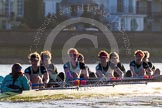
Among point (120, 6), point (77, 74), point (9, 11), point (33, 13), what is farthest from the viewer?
point (120, 6)

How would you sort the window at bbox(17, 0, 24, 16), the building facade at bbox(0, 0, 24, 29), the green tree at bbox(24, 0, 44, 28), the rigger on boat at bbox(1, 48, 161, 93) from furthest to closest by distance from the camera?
the window at bbox(17, 0, 24, 16) < the building facade at bbox(0, 0, 24, 29) < the green tree at bbox(24, 0, 44, 28) < the rigger on boat at bbox(1, 48, 161, 93)

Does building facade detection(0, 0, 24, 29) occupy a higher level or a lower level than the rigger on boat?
higher

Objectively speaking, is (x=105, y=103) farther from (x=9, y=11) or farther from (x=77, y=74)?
(x=9, y=11)

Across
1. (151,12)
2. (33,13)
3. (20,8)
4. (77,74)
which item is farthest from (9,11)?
(77,74)

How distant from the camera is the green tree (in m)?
69.5

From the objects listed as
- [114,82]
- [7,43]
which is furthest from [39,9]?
[114,82]

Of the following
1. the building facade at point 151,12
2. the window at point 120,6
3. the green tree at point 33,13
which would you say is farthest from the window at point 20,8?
the building facade at point 151,12

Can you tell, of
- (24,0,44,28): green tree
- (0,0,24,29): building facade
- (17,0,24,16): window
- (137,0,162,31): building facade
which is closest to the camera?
(24,0,44,28): green tree

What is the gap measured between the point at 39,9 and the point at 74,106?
5462cm

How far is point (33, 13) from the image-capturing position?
70.4 m

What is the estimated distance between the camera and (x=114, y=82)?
753 inches

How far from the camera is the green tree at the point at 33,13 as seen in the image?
69500mm

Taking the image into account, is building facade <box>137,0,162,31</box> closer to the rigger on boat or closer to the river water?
Result: the rigger on boat

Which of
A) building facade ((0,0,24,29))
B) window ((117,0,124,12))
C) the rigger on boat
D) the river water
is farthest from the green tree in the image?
the river water
